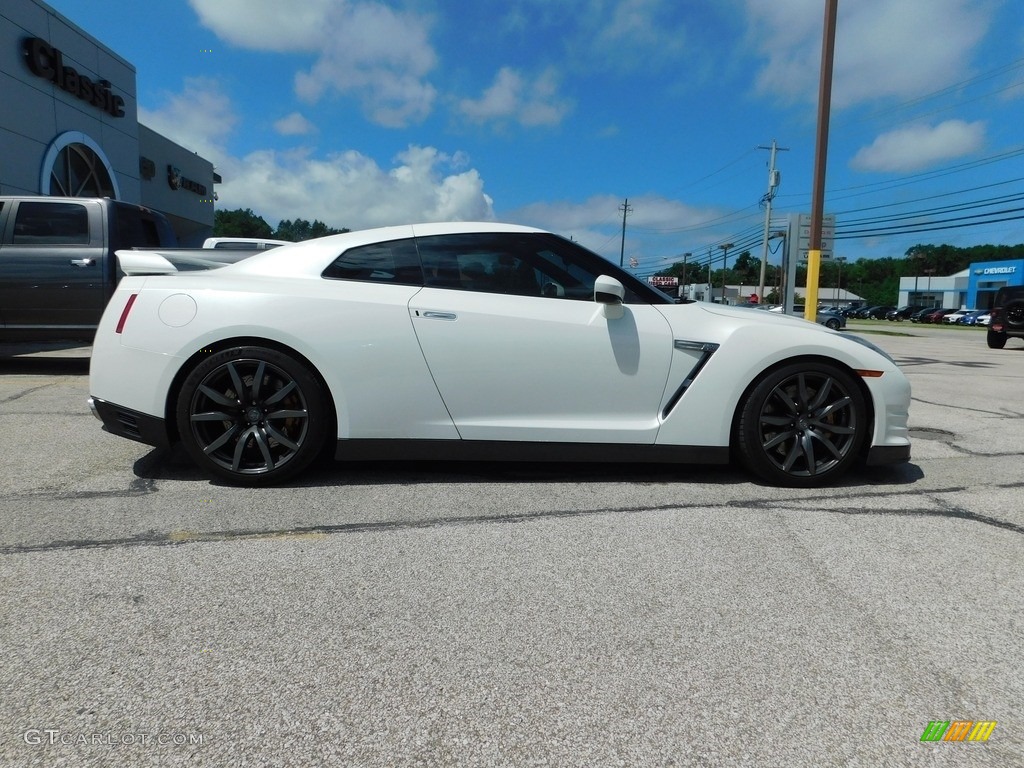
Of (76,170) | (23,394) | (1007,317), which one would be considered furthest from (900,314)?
(23,394)

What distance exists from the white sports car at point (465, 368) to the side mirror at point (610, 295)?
0.03 ft

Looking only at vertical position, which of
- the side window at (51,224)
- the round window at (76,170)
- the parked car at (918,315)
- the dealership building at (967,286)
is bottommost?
the side window at (51,224)

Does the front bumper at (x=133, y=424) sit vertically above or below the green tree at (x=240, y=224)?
below

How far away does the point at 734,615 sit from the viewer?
223 centimetres

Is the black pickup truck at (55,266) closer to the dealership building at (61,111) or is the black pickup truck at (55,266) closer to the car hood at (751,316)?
the car hood at (751,316)

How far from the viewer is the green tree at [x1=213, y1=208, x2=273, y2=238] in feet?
274

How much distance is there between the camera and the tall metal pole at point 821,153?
1068 cm

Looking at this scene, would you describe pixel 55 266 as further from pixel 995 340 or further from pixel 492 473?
pixel 995 340

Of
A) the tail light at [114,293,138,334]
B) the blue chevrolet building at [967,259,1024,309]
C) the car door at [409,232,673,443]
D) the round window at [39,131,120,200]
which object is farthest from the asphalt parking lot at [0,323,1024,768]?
the blue chevrolet building at [967,259,1024,309]

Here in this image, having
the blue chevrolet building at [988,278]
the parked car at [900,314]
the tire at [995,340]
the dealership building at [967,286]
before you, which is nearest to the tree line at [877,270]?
the dealership building at [967,286]

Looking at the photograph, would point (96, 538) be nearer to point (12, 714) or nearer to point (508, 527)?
point (12, 714)

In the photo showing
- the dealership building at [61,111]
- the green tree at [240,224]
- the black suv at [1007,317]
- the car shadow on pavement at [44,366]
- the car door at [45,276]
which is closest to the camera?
the car door at [45,276]

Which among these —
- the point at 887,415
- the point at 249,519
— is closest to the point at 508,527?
the point at 249,519

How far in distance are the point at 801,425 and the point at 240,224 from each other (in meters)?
94.3
